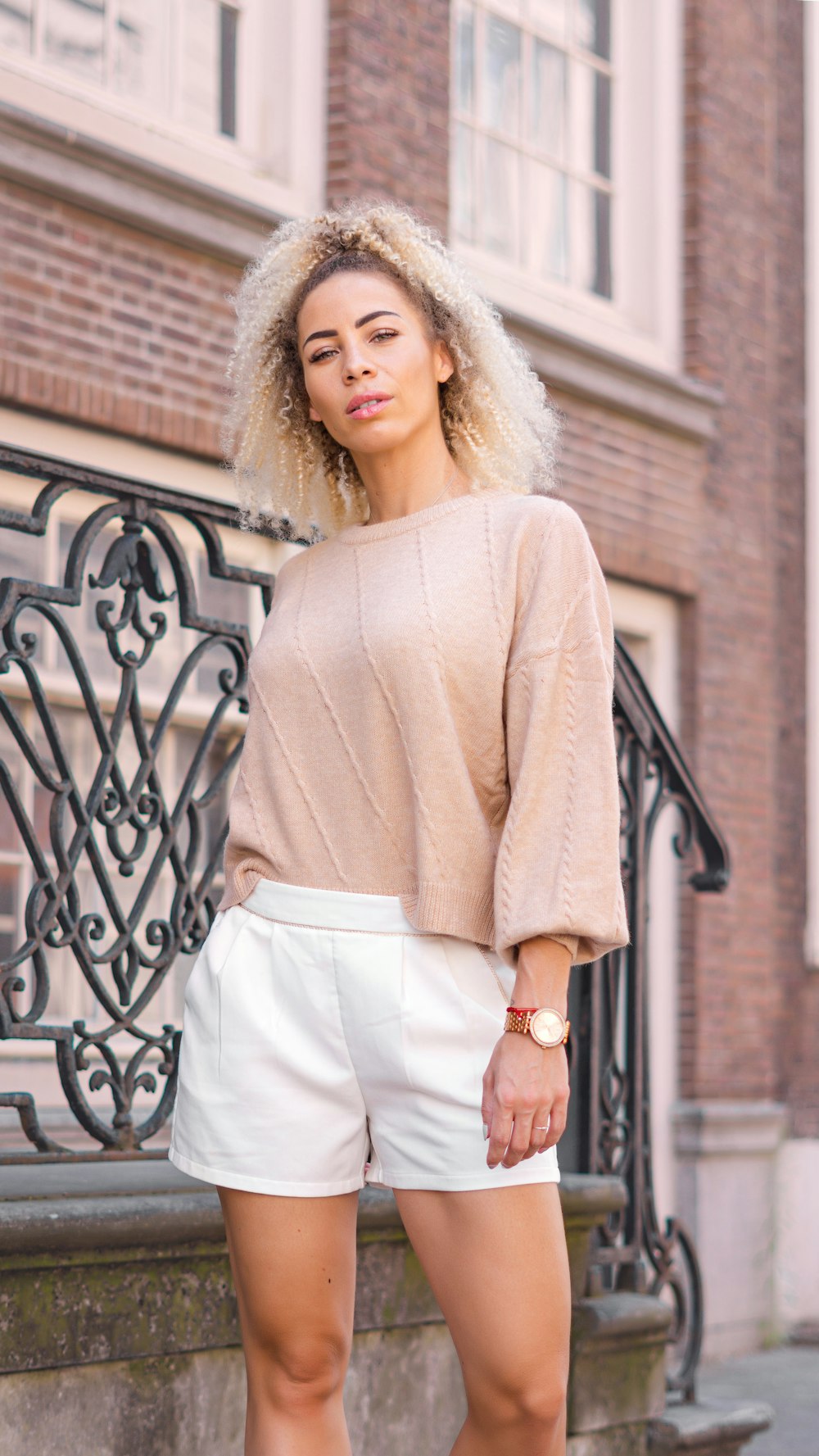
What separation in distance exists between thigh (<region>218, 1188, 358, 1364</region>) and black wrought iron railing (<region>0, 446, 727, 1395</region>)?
822 millimetres

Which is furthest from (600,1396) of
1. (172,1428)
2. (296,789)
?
(296,789)

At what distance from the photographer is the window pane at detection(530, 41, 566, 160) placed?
332 inches

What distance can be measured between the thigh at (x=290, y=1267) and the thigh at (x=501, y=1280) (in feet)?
0.45

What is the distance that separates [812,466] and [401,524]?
7401mm

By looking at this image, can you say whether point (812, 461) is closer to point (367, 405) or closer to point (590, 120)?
point (590, 120)

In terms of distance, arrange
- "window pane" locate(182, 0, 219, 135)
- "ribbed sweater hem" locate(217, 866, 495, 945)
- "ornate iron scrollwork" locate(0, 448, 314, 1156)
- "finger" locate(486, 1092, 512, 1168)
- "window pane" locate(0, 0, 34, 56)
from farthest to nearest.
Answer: "window pane" locate(182, 0, 219, 135)
"window pane" locate(0, 0, 34, 56)
"ornate iron scrollwork" locate(0, 448, 314, 1156)
"ribbed sweater hem" locate(217, 866, 495, 945)
"finger" locate(486, 1092, 512, 1168)

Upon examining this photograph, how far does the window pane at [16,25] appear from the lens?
19.8 ft

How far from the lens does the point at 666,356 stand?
27.9ft

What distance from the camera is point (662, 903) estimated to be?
816cm

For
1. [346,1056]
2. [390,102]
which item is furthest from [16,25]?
[346,1056]

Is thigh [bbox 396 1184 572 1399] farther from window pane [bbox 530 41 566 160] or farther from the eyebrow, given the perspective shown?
window pane [bbox 530 41 566 160]

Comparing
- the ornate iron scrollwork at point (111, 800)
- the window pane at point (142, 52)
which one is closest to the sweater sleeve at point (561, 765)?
the ornate iron scrollwork at point (111, 800)

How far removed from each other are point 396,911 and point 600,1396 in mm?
1974

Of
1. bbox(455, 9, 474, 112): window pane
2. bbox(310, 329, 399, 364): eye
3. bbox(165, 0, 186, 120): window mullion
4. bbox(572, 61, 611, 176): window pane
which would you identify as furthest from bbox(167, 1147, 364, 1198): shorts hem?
bbox(572, 61, 611, 176): window pane
